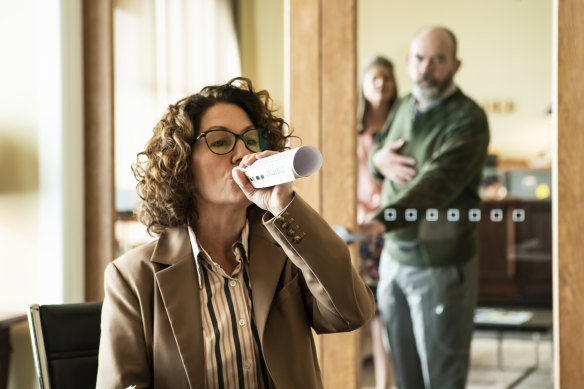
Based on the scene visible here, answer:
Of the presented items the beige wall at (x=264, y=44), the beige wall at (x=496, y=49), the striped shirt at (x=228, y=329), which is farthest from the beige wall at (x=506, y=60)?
the striped shirt at (x=228, y=329)

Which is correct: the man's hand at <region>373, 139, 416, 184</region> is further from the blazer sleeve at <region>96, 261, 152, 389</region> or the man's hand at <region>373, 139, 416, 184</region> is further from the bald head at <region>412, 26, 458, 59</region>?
the blazer sleeve at <region>96, 261, 152, 389</region>

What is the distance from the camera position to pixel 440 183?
2.33 m

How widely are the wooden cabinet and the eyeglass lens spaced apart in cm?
114

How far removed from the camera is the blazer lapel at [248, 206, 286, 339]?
1426 mm

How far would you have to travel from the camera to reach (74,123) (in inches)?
102

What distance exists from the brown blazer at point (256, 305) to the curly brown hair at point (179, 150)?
0.24 feet

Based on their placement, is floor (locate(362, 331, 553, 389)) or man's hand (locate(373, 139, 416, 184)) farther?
man's hand (locate(373, 139, 416, 184))

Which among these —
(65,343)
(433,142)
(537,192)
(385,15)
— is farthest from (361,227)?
(65,343)

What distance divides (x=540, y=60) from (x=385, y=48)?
0.55 metres

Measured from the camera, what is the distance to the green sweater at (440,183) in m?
2.32

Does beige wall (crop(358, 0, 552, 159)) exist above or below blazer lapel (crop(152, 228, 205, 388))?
above

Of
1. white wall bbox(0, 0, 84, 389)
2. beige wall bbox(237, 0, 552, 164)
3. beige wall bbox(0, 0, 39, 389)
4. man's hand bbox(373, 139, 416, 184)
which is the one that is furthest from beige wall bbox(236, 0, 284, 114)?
beige wall bbox(0, 0, 39, 389)

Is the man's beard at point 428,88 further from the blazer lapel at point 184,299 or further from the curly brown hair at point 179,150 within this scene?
the blazer lapel at point 184,299

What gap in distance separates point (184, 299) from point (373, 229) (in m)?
1.14
